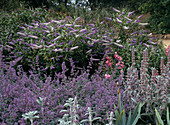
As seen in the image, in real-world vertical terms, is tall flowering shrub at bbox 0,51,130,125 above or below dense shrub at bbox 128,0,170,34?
below

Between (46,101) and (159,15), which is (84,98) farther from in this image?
(159,15)

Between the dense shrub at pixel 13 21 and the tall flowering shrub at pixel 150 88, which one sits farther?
the dense shrub at pixel 13 21

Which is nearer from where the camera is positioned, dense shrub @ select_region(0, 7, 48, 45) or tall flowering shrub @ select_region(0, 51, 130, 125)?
tall flowering shrub @ select_region(0, 51, 130, 125)

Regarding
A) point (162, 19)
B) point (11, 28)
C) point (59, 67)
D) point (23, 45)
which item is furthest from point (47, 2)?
point (59, 67)

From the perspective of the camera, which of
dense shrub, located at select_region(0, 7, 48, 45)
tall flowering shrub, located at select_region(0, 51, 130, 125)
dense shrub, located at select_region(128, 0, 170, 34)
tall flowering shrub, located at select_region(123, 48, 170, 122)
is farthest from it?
dense shrub, located at select_region(128, 0, 170, 34)

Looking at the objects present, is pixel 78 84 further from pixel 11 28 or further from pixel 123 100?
pixel 11 28

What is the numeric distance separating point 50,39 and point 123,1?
13.8 metres

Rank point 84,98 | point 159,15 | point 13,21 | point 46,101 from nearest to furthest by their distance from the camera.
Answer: point 46,101 → point 84,98 → point 13,21 → point 159,15

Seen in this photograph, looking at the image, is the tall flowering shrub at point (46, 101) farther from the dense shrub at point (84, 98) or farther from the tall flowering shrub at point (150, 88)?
the tall flowering shrub at point (150, 88)

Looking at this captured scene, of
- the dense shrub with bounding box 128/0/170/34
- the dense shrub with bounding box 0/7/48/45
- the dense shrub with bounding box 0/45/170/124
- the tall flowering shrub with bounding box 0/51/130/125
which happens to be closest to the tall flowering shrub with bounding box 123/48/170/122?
the dense shrub with bounding box 0/45/170/124

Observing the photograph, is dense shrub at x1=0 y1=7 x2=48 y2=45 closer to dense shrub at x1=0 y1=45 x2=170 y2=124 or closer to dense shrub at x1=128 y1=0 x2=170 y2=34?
dense shrub at x1=0 y1=45 x2=170 y2=124

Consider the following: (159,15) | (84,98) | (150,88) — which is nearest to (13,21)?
(84,98)

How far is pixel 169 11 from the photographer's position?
9773 mm

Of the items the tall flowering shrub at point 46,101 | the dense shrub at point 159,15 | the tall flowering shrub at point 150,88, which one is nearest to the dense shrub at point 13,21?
the tall flowering shrub at point 46,101
